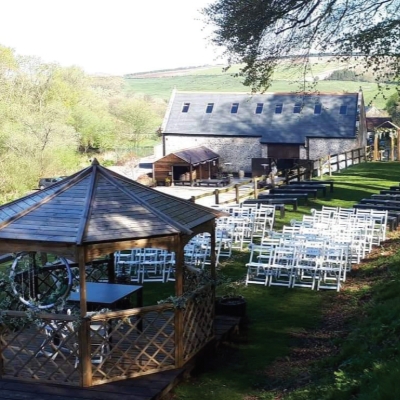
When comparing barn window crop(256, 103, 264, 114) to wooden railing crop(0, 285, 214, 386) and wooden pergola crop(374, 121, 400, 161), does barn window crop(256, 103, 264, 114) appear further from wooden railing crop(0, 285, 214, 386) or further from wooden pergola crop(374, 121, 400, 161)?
wooden railing crop(0, 285, 214, 386)

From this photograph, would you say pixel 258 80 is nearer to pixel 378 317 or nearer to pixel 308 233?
pixel 308 233

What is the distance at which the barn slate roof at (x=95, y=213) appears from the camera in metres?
8.45

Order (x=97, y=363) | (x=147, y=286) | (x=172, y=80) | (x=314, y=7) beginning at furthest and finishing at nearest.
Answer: (x=172, y=80), (x=314, y=7), (x=147, y=286), (x=97, y=363)

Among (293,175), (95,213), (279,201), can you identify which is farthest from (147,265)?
(293,175)

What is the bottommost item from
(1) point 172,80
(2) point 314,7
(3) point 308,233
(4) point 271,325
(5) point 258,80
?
(4) point 271,325

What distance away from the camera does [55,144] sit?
48.0 metres

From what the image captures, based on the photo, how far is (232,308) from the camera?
11.1 metres

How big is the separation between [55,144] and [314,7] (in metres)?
32.8

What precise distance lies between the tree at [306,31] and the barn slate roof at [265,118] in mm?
33225

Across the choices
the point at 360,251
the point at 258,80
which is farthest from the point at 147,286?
the point at 258,80

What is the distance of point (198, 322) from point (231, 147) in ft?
160

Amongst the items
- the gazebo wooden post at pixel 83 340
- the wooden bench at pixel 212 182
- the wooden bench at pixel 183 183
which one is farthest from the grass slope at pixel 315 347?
the wooden bench at pixel 183 183

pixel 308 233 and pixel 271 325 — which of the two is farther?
pixel 308 233

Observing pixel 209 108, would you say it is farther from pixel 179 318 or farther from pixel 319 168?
pixel 179 318
